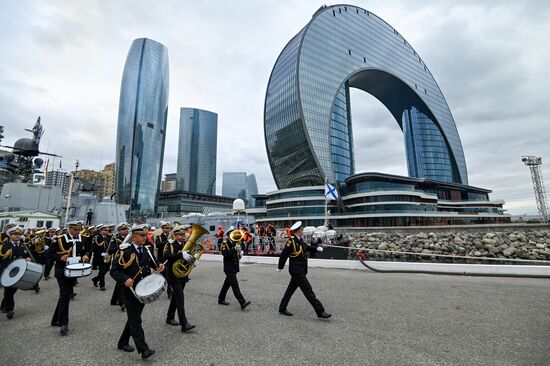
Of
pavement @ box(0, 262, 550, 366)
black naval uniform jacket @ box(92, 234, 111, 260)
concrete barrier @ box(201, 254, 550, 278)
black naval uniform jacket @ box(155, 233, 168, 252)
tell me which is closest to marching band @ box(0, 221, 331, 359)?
pavement @ box(0, 262, 550, 366)

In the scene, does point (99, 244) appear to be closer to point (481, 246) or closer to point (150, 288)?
point (150, 288)

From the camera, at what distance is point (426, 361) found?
3826mm

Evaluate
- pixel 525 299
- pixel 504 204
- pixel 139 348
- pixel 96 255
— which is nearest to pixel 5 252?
pixel 96 255

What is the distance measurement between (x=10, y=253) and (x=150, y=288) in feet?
20.3

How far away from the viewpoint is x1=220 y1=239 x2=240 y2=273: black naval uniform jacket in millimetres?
6887

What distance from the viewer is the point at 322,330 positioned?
5082 millimetres

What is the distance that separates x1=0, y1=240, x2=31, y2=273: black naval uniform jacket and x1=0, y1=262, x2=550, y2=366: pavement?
139 cm

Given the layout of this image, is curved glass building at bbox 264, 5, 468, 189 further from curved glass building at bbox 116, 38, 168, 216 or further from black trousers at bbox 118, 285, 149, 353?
black trousers at bbox 118, 285, 149, 353

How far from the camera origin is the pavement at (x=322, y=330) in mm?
4031

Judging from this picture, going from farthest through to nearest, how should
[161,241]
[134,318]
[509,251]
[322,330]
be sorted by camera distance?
[509,251], [161,241], [322,330], [134,318]

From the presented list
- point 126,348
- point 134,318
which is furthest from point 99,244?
point 134,318

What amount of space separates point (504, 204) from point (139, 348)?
129 meters

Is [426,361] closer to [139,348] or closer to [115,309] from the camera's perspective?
[139,348]

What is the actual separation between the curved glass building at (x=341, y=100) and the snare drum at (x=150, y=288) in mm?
74673
